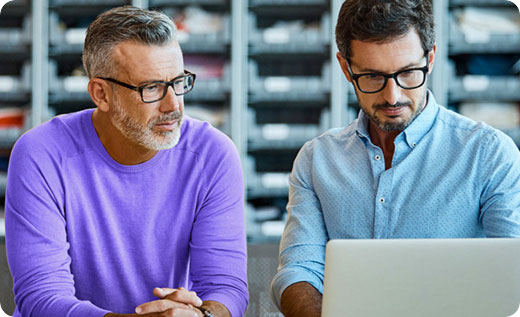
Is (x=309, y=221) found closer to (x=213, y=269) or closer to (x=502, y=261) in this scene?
(x=213, y=269)

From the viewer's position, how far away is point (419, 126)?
144 cm

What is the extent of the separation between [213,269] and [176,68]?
46 cm

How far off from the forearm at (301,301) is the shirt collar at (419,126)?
1.31 feet

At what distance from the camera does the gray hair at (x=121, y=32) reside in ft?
4.72

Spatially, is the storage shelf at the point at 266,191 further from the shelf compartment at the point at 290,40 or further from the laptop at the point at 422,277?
the laptop at the point at 422,277

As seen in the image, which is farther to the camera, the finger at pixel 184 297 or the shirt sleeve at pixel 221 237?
the shirt sleeve at pixel 221 237

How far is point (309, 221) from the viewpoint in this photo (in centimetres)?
143

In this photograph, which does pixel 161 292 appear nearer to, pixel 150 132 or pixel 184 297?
pixel 184 297

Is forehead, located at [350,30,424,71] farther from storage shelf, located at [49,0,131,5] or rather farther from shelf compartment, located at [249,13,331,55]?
storage shelf, located at [49,0,131,5]

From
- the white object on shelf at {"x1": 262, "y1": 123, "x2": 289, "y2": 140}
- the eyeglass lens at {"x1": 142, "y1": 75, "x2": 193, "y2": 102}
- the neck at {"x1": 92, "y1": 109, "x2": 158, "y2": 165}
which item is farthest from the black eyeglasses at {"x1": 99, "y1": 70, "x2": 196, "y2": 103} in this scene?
the white object on shelf at {"x1": 262, "y1": 123, "x2": 289, "y2": 140}

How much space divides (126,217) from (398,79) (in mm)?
675

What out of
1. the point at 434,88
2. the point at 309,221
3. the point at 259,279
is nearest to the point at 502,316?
the point at 309,221

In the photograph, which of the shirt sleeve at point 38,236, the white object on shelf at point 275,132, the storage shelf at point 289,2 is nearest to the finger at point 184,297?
the shirt sleeve at point 38,236

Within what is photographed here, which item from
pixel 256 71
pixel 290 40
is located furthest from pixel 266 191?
pixel 290 40
